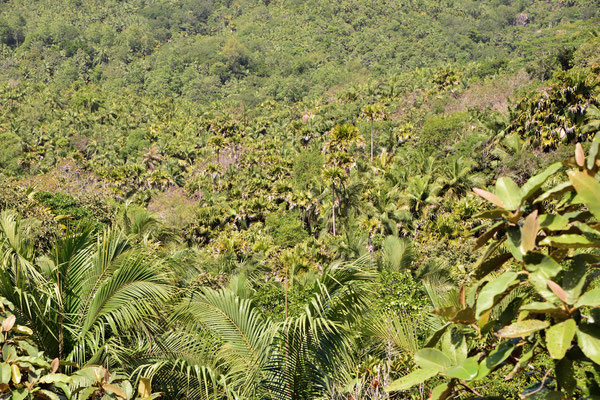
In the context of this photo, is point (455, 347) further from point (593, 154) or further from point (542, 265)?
point (593, 154)

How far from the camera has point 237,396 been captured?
5.52 meters

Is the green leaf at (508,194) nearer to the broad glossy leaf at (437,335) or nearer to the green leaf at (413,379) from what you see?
the broad glossy leaf at (437,335)

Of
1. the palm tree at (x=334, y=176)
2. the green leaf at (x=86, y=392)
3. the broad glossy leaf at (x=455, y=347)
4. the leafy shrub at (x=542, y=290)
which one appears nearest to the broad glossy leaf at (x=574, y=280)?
the leafy shrub at (x=542, y=290)

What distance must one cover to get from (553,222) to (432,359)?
2.32ft

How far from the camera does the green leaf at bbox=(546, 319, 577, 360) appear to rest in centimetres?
166

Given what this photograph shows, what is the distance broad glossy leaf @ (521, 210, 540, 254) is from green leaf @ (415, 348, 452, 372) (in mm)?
518

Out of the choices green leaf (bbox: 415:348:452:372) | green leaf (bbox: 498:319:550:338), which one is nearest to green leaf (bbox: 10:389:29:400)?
green leaf (bbox: 415:348:452:372)

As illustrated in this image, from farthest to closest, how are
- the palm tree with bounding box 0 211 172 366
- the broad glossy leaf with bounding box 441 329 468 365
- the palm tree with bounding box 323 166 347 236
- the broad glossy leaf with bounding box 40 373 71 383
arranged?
the palm tree with bounding box 323 166 347 236 < the palm tree with bounding box 0 211 172 366 < the broad glossy leaf with bounding box 40 373 71 383 < the broad glossy leaf with bounding box 441 329 468 365

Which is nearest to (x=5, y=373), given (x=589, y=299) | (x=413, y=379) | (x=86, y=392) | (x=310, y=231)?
(x=86, y=392)

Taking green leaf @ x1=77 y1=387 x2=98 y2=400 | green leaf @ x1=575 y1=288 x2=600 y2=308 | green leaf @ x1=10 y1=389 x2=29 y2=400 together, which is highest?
green leaf @ x1=575 y1=288 x2=600 y2=308

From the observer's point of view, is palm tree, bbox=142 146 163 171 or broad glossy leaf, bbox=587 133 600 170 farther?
palm tree, bbox=142 146 163 171

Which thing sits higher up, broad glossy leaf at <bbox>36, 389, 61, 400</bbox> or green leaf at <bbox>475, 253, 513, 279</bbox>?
green leaf at <bbox>475, 253, 513, 279</bbox>

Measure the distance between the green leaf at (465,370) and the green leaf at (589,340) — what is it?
38cm

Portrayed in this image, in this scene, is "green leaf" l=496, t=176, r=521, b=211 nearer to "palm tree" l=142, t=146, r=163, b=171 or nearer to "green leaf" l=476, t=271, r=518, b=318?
"green leaf" l=476, t=271, r=518, b=318
